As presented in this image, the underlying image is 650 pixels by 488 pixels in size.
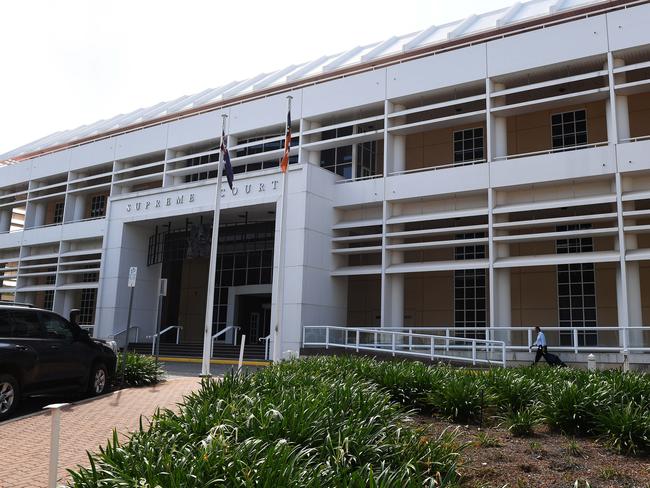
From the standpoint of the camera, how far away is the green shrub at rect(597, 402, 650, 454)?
272 inches

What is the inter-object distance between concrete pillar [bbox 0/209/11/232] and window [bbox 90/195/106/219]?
22.8 feet

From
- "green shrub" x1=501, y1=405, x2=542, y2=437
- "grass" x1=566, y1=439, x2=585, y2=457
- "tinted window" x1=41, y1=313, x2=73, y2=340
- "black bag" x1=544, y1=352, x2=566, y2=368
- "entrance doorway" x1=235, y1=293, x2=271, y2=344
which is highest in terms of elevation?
"entrance doorway" x1=235, y1=293, x2=271, y2=344

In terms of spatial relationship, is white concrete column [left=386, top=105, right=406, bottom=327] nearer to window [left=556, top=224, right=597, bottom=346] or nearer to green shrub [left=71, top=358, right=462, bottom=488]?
window [left=556, top=224, right=597, bottom=346]

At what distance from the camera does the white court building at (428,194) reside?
2184cm

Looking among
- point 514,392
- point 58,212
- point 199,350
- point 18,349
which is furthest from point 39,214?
point 514,392

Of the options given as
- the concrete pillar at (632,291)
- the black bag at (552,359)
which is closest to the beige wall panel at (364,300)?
the black bag at (552,359)

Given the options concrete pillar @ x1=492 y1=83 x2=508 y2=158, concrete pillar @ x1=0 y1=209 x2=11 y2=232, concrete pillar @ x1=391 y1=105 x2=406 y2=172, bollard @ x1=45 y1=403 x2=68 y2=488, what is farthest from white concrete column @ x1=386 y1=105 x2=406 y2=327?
concrete pillar @ x1=0 y1=209 x2=11 y2=232

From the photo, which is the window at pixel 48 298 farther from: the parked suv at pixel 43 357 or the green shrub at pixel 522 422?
the green shrub at pixel 522 422

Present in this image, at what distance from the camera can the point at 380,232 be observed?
27562 millimetres

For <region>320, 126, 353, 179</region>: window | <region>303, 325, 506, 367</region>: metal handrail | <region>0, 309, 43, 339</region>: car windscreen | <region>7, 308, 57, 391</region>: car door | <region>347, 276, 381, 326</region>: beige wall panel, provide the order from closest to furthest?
1. <region>0, 309, 43, 339</region>: car windscreen
2. <region>7, 308, 57, 391</region>: car door
3. <region>303, 325, 506, 367</region>: metal handrail
4. <region>320, 126, 353, 179</region>: window
5. <region>347, 276, 381, 326</region>: beige wall panel

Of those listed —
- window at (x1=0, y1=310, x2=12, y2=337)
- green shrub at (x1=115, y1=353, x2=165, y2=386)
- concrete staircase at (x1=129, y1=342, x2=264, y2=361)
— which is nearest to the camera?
window at (x1=0, y1=310, x2=12, y2=337)

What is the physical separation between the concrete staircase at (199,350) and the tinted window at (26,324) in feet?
45.6

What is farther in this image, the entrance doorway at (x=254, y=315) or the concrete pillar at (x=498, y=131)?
the entrance doorway at (x=254, y=315)

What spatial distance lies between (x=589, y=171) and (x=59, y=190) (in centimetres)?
3412
